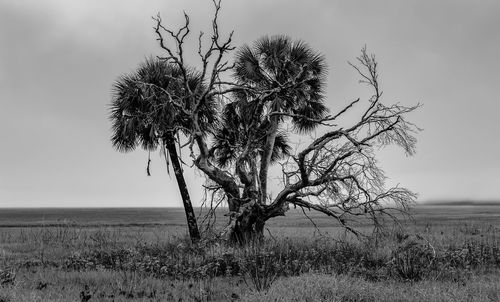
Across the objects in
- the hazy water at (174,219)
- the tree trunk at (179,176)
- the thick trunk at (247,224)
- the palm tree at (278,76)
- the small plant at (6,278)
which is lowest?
the hazy water at (174,219)

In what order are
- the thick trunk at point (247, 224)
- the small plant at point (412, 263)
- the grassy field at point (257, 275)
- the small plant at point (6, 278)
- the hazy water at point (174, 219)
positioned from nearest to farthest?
the grassy field at point (257, 275), the small plant at point (6, 278), the small plant at point (412, 263), the thick trunk at point (247, 224), the hazy water at point (174, 219)

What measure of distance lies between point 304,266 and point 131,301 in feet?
15.2

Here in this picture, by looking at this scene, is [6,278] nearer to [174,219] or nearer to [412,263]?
[412,263]

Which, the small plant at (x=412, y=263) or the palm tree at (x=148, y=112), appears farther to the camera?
the palm tree at (x=148, y=112)

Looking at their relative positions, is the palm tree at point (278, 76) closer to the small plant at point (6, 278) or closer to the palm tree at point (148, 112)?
the palm tree at point (148, 112)

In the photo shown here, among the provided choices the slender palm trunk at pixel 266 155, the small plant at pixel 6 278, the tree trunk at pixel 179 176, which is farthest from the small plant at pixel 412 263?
the tree trunk at pixel 179 176

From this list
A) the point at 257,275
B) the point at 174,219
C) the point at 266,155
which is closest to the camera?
the point at 257,275

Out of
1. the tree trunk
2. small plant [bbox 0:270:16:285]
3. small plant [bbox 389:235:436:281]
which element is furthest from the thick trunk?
small plant [bbox 0:270:16:285]

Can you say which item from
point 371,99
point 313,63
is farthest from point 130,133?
point 371,99

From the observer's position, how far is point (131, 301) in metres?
7.29

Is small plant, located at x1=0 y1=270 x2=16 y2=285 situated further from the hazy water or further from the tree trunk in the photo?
the tree trunk

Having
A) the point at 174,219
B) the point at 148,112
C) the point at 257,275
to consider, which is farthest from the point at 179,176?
the point at 174,219

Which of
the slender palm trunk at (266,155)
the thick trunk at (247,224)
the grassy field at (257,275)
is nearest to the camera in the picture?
the grassy field at (257,275)

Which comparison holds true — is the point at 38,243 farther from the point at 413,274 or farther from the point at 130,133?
the point at 413,274
